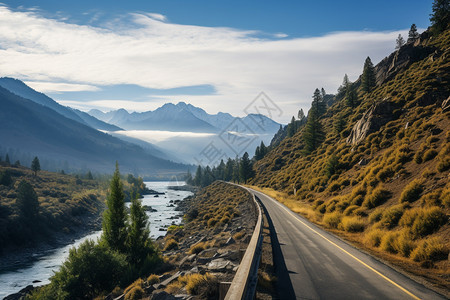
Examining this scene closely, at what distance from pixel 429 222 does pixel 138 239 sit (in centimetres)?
1842

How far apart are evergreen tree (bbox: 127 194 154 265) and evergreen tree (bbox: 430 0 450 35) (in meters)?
83.2

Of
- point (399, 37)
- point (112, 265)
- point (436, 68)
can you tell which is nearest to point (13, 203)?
point (112, 265)

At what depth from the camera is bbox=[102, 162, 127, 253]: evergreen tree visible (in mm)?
19503

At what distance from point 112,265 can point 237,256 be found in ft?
33.1

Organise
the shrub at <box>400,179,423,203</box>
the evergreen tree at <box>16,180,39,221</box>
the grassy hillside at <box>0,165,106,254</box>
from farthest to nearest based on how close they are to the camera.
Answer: the evergreen tree at <box>16,180,39,221</box>, the grassy hillside at <box>0,165,106,254</box>, the shrub at <box>400,179,423,203</box>

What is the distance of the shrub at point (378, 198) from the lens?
1853 cm

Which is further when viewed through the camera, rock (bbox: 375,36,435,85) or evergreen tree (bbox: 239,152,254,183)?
evergreen tree (bbox: 239,152,254,183)

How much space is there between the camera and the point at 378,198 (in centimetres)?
1864

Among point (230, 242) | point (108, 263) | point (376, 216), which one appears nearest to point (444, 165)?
point (376, 216)

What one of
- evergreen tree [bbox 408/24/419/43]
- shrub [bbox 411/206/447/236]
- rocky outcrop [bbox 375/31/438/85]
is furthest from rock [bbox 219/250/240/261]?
evergreen tree [bbox 408/24/419/43]

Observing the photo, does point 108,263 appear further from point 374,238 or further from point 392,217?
point 392,217

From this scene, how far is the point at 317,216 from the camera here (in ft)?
78.7

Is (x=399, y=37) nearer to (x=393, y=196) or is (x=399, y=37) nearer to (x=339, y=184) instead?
(x=339, y=184)

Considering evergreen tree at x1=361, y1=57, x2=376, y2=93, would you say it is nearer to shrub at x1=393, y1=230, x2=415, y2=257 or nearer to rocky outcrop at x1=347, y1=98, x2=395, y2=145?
rocky outcrop at x1=347, y1=98, x2=395, y2=145
